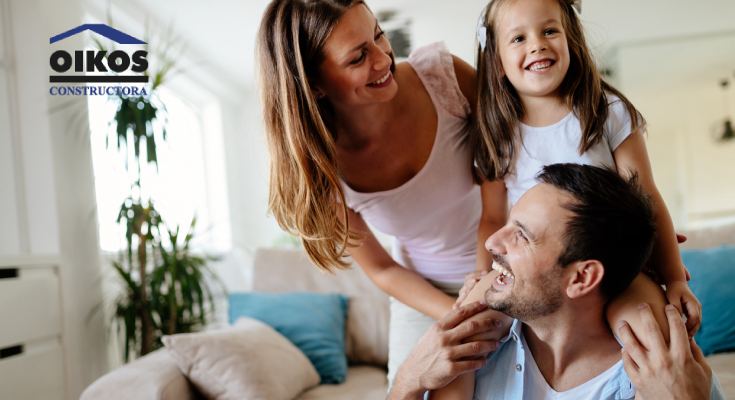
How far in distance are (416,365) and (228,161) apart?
536cm

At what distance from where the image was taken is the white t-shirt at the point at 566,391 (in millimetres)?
1196

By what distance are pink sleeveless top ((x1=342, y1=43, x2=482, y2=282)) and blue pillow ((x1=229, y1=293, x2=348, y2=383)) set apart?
1.12m

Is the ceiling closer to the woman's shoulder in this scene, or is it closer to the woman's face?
the woman's shoulder

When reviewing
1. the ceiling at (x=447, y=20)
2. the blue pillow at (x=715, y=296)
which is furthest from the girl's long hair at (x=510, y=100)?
the ceiling at (x=447, y=20)

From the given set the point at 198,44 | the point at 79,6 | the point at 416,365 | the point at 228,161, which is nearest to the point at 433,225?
the point at 416,365

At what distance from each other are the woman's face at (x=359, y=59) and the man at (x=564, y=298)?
0.41m

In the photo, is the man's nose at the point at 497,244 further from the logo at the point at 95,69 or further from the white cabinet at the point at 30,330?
the logo at the point at 95,69

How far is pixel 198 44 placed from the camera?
518cm

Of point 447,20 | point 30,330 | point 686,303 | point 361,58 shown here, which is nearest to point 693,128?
point 447,20

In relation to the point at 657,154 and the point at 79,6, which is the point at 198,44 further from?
the point at 657,154

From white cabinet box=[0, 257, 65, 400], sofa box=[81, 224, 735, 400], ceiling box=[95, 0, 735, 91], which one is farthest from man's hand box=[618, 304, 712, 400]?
ceiling box=[95, 0, 735, 91]

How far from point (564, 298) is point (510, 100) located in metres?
0.51

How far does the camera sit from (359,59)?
1.35m

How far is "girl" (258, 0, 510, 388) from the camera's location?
1369mm
